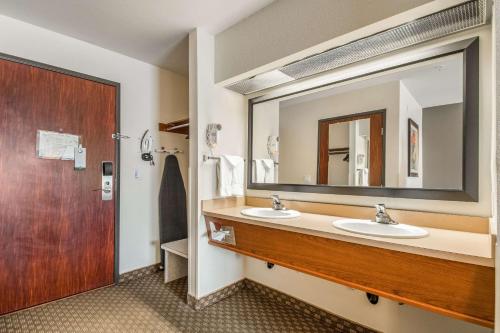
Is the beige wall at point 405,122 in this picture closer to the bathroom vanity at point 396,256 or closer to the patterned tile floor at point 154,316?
the bathroom vanity at point 396,256

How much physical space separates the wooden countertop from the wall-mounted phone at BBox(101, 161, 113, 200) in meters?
1.64

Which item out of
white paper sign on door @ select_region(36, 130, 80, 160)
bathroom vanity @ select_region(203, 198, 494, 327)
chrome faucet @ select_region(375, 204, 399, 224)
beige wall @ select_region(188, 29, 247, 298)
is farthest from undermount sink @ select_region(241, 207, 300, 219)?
white paper sign on door @ select_region(36, 130, 80, 160)

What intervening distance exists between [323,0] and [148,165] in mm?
2268

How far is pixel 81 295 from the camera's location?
229 centimetres

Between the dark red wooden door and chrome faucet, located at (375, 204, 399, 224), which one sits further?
the dark red wooden door

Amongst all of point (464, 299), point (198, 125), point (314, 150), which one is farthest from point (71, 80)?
point (464, 299)

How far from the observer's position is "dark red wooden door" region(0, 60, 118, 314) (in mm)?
1979

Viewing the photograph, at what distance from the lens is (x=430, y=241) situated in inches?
45.1

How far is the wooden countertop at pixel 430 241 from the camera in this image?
0.99m

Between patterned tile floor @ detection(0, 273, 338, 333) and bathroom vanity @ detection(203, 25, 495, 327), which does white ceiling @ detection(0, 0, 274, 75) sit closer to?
bathroom vanity @ detection(203, 25, 495, 327)

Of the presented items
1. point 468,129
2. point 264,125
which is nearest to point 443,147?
point 468,129

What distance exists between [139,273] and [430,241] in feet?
8.74

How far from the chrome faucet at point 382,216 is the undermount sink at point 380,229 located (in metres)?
0.02

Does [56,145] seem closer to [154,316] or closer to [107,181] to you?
[107,181]
